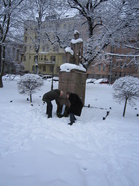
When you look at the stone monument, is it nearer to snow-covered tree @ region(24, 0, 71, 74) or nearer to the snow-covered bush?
the snow-covered bush

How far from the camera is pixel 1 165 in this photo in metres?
2.81

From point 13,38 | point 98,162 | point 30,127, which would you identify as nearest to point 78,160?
point 98,162

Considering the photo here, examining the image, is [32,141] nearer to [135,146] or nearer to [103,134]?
[103,134]

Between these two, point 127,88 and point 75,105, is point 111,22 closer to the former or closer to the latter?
point 127,88

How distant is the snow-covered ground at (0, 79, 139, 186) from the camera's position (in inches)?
101

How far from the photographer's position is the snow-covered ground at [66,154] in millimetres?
2576

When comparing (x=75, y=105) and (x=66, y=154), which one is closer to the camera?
(x=66, y=154)

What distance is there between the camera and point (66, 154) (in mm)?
3381

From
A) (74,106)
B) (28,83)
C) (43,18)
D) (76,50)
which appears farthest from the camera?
(43,18)

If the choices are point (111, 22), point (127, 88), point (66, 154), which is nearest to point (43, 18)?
point (111, 22)

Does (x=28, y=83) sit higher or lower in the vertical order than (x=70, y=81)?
lower

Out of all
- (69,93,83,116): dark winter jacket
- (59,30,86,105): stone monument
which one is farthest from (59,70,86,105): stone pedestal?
(69,93,83,116): dark winter jacket

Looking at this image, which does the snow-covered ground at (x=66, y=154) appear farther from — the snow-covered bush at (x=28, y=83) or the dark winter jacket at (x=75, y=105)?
the snow-covered bush at (x=28, y=83)

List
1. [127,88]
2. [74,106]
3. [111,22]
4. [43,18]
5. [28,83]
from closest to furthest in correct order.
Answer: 1. [74,106]
2. [127,88]
3. [28,83]
4. [111,22]
5. [43,18]
